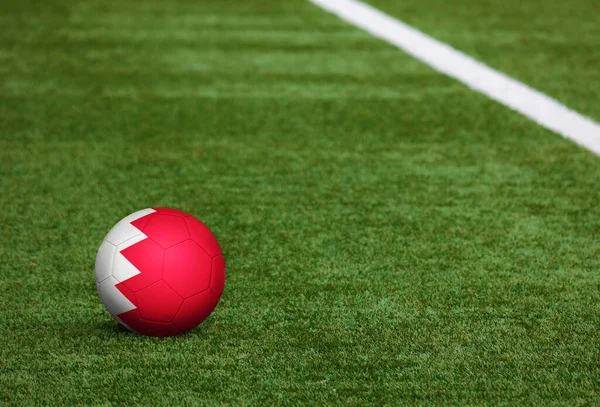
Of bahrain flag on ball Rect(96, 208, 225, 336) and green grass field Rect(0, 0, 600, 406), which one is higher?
bahrain flag on ball Rect(96, 208, 225, 336)

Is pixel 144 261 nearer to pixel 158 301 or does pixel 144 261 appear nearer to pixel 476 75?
pixel 158 301

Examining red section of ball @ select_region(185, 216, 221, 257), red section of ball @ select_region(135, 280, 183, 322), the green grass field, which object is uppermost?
red section of ball @ select_region(185, 216, 221, 257)

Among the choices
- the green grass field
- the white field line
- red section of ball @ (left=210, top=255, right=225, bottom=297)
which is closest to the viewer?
the green grass field

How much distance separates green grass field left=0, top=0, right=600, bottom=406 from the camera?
3049mm

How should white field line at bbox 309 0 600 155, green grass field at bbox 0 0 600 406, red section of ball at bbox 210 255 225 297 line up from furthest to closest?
1. white field line at bbox 309 0 600 155
2. red section of ball at bbox 210 255 225 297
3. green grass field at bbox 0 0 600 406

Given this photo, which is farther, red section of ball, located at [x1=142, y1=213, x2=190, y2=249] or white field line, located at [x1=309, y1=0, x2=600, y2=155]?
white field line, located at [x1=309, y1=0, x2=600, y2=155]

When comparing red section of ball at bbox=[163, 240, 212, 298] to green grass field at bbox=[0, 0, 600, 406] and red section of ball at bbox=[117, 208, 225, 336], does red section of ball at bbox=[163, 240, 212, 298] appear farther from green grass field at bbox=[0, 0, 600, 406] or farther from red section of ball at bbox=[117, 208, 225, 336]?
green grass field at bbox=[0, 0, 600, 406]

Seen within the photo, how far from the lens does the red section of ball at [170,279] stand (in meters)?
3.06

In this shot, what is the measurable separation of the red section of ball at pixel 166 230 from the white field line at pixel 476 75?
352 centimetres

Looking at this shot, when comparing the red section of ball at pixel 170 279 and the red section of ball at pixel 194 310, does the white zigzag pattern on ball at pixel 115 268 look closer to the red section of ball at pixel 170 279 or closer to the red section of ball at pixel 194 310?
the red section of ball at pixel 170 279

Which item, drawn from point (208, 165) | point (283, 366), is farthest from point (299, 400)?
point (208, 165)

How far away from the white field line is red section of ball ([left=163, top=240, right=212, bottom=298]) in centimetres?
351

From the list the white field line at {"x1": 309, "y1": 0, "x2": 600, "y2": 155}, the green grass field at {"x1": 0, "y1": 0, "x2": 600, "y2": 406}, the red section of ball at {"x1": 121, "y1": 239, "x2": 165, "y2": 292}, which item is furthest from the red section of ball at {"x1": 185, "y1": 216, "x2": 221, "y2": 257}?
the white field line at {"x1": 309, "y1": 0, "x2": 600, "y2": 155}

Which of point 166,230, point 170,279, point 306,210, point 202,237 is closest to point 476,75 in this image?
point 306,210
